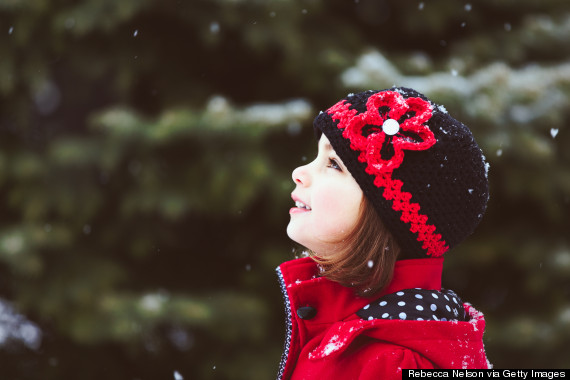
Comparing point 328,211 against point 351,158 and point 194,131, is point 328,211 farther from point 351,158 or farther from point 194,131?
point 194,131

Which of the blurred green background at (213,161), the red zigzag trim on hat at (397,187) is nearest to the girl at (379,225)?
the red zigzag trim on hat at (397,187)

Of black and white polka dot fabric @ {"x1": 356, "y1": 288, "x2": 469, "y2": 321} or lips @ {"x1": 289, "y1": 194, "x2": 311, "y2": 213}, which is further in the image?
lips @ {"x1": 289, "y1": 194, "x2": 311, "y2": 213}

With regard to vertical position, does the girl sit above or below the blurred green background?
above

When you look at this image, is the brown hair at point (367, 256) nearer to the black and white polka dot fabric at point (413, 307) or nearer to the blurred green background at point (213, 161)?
the black and white polka dot fabric at point (413, 307)

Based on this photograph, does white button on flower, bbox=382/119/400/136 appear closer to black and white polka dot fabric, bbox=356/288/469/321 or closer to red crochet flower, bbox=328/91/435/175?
red crochet flower, bbox=328/91/435/175

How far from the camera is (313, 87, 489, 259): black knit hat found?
1.34 meters

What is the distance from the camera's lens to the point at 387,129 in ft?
4.43

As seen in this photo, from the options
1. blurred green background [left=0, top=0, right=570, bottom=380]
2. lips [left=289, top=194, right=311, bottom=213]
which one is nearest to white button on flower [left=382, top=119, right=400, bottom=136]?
lips [left=289, top=194, right=311, bottom=213]

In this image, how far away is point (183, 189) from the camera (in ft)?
10.5

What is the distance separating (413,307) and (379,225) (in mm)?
202

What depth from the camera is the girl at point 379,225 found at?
1.31m

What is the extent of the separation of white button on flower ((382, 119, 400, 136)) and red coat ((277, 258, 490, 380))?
305mm

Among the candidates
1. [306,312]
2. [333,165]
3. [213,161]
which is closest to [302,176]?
[333,165]

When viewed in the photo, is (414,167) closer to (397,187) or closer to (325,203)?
(397,187)
